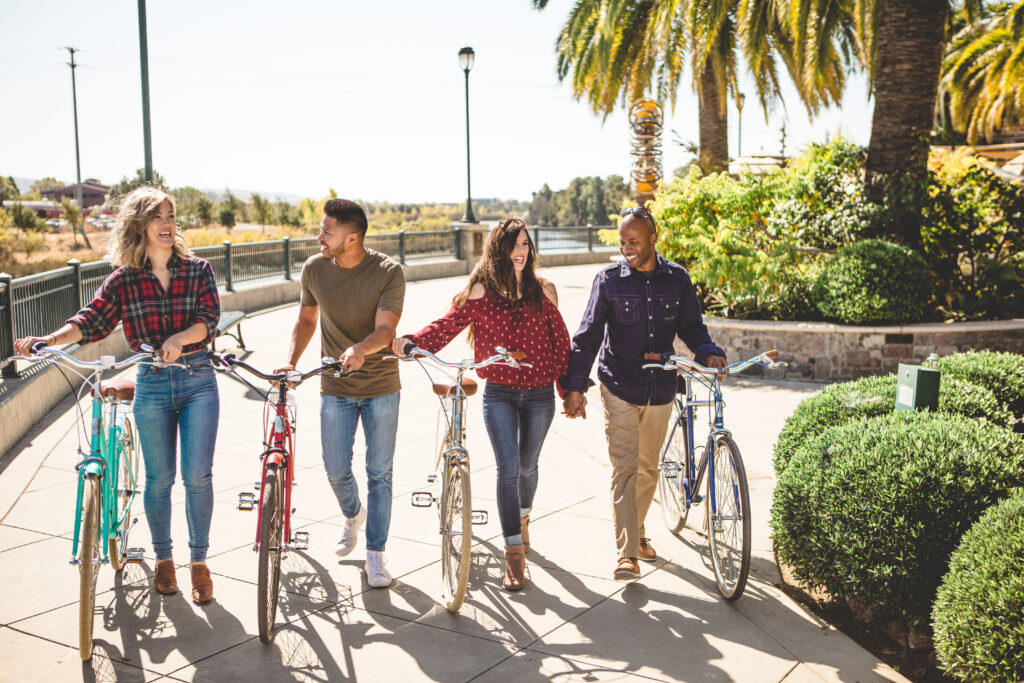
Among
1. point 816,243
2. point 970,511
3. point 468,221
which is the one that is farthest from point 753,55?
point 970,511

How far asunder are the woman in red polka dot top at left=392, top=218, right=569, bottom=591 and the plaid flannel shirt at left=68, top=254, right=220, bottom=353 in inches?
44.0

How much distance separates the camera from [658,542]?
5422 mm

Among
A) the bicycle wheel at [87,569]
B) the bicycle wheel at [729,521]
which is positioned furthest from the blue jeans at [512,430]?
the bicycle wheel at [87,569]

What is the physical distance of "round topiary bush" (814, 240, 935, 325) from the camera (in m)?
9.92

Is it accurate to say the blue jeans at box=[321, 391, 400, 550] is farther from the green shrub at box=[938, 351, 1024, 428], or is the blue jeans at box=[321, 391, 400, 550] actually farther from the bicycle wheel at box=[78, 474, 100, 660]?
the green shrub at box=[938, 351, 1024, 428]

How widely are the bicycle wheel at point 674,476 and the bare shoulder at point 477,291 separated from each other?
1314 millimetres

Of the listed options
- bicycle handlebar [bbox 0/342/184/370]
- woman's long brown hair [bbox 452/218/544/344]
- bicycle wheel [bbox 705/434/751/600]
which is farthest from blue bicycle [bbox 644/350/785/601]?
bicycle handlebar [bbox 0/342/184/370]

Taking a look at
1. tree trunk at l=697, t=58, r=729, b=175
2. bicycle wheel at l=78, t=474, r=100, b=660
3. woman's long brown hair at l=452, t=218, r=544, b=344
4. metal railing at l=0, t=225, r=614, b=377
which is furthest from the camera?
tree trunk at l=697, t=58, r=729, b=175

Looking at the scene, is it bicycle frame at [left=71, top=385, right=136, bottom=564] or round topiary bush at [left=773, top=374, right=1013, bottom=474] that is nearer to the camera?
bicycle frame at [left=71, top=385, right=136, bottom=564]

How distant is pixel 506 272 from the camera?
4.68m

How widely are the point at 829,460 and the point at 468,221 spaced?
21359 mm

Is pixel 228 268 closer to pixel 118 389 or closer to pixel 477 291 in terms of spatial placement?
pixel 118 389

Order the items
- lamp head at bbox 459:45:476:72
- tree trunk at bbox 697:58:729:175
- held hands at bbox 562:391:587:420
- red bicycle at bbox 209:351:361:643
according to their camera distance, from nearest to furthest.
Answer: red bicycle at bbox 209:351:361:643
held hands at bbox 562:391:587:420
tree trunk at bbox 697:58:729:175
lamp head at bbox 459:45:476:72

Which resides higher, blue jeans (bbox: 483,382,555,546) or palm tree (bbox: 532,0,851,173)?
palm tree (bbox: 532,0,851,173)
